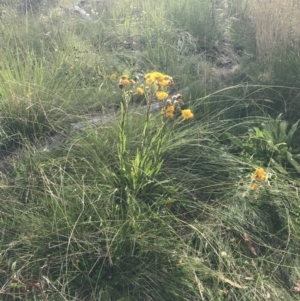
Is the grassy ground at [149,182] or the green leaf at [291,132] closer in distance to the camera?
the grassy ground at [149,182]

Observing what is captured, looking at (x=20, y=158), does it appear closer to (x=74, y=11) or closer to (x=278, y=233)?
(x=278, y=233)

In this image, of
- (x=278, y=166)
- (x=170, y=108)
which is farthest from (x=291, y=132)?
(x=170, y=108)

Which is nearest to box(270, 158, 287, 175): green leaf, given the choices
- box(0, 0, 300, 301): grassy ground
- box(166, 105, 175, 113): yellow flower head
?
box(0, 0, 300, 301): grassy ground

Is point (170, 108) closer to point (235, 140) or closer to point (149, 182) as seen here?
point (149, 182)

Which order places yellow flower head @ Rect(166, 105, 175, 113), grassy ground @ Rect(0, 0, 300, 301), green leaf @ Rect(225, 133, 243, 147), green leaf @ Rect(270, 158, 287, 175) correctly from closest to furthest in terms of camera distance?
grassy ground @ Rect(0, 0, 300, 301) < yellow flower head @ Rect(166, 105, 175, 113) < green leaf @ Rect(270, 158, 287, 175) < green leaf @ Rect(225, 133, 243, 147)

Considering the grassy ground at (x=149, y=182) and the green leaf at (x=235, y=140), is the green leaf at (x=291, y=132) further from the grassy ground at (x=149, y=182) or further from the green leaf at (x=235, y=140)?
the green leaf at (x=235, y=140)

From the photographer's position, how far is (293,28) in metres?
4.43

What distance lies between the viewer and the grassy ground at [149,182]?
7.80 ft

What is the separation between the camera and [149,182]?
8.63ft

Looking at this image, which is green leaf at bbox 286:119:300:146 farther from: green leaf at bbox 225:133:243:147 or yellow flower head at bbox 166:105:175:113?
yellow flower head at bbox 166:105:175:113

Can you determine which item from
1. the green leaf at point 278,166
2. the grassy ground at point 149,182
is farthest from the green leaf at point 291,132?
the green leaf at point 278,166

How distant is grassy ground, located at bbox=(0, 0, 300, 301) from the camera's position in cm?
238

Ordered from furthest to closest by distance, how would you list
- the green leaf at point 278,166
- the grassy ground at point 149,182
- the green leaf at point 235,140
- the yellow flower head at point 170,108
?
the green leaf at point 235,140
the green leaf at point 278,166
the yellow flower head at point 170,108
the grassy ground at point 149,182

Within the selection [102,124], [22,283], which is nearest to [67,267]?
[22,283]
